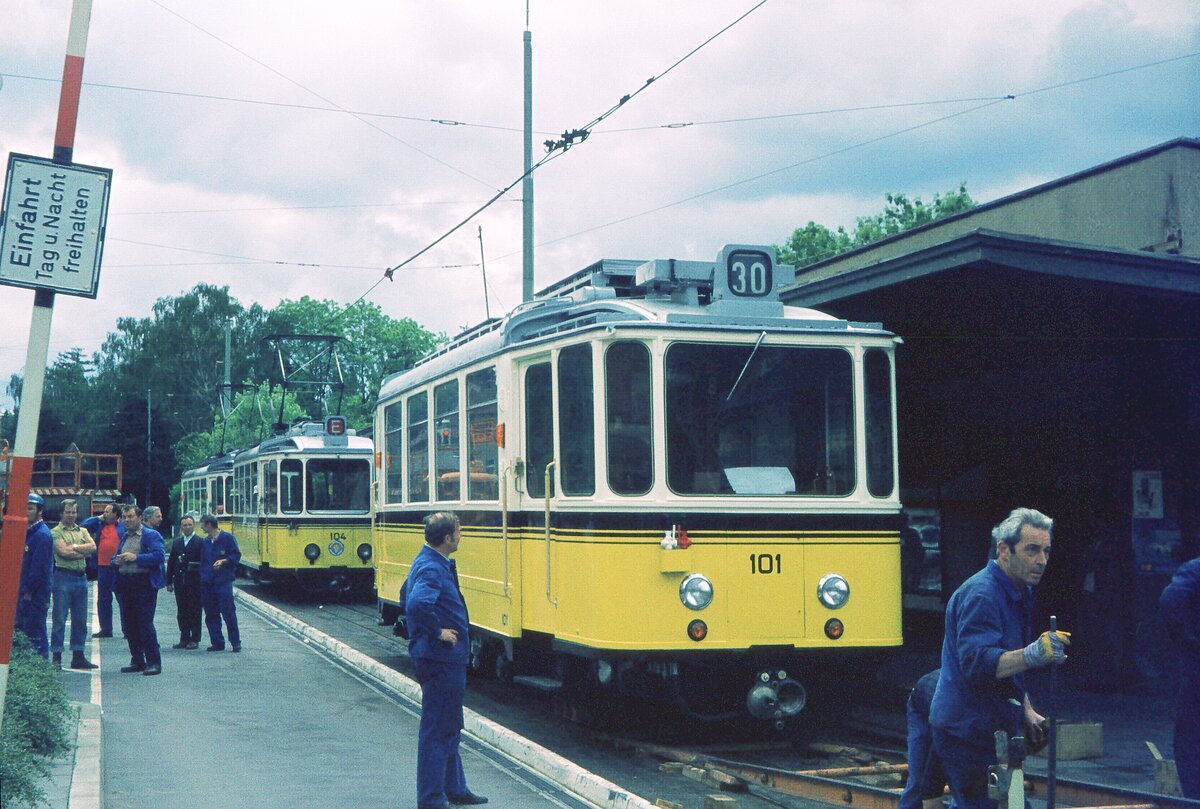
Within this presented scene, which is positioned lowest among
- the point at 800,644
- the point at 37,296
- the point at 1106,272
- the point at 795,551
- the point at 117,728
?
the point at 117,728

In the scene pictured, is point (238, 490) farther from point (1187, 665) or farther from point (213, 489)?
point (1187, 665)

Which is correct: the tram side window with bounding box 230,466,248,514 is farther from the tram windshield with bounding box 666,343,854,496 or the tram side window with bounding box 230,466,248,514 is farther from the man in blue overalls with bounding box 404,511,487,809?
the man in blue overalls with bounding box 404,511,487,809

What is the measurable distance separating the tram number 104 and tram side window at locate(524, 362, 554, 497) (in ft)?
4.77

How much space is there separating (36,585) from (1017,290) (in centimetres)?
911

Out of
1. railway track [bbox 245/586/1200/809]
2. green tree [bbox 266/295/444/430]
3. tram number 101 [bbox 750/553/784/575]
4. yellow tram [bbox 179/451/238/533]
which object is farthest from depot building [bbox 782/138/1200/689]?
green tree [bbox 266/295/444/430]

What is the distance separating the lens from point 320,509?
2480 centimetres

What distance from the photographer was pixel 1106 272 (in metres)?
10.6

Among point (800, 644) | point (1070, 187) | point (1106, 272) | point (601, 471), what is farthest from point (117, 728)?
point (1070, 187)

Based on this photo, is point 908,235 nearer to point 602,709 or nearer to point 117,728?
point 602,709

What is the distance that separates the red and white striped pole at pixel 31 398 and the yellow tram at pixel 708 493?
394 cm

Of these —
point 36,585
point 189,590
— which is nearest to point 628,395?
point 36,585

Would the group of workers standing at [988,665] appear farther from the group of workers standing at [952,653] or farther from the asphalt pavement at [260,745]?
the asphalt pavement at [260,745]

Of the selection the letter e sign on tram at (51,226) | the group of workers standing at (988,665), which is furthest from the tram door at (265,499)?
the group of workers standing at (988,665)

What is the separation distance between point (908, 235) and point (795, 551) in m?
9.38
